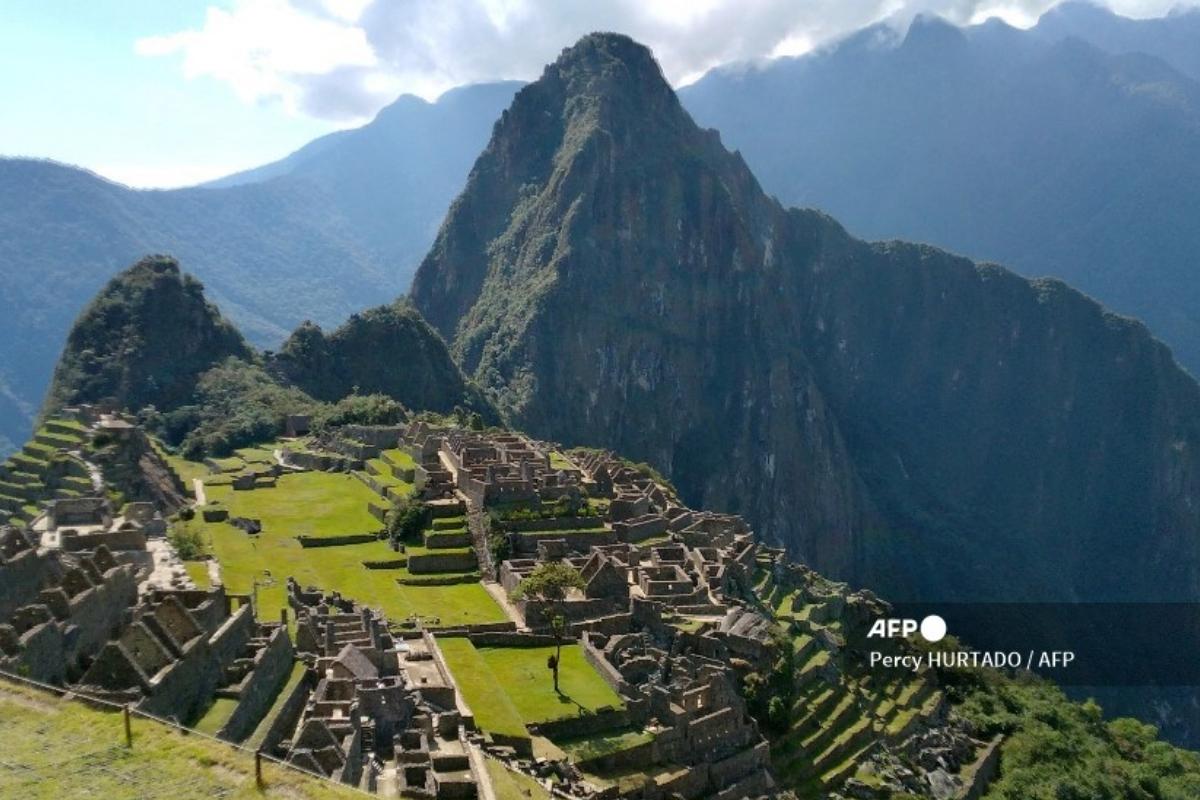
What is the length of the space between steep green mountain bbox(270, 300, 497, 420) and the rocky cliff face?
17.6 m

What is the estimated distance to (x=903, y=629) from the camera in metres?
48.7

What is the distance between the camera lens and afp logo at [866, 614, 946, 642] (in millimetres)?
46969

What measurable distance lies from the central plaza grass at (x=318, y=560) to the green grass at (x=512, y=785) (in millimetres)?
9769

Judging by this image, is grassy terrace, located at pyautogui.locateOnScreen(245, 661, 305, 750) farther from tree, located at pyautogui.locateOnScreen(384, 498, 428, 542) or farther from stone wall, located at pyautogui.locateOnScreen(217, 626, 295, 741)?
tree, located at pyautogui.locateOnScreen(384, 498, 428, 542)

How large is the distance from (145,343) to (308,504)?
44.5 meters

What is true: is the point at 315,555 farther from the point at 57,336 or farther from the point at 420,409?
the point at 57,336

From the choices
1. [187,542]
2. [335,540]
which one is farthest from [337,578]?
[335,540]

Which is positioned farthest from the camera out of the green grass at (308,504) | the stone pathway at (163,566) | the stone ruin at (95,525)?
the green grass at (308,504)

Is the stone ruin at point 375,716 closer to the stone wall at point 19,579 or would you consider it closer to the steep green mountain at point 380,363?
the stone wall at point 19,579

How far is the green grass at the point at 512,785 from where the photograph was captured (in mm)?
20672

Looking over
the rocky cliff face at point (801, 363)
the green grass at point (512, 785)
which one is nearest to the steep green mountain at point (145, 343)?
the rocky cliff face at point (801, 363)

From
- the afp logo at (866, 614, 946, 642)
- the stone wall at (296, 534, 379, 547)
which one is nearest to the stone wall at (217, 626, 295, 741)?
the stone wall at (296, 534, 379, 547)

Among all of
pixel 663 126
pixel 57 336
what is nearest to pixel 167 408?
pixel 57 336

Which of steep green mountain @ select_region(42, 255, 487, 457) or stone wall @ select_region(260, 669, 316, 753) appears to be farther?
steep green mountain @ select_region(42, 255, 487, 457)
